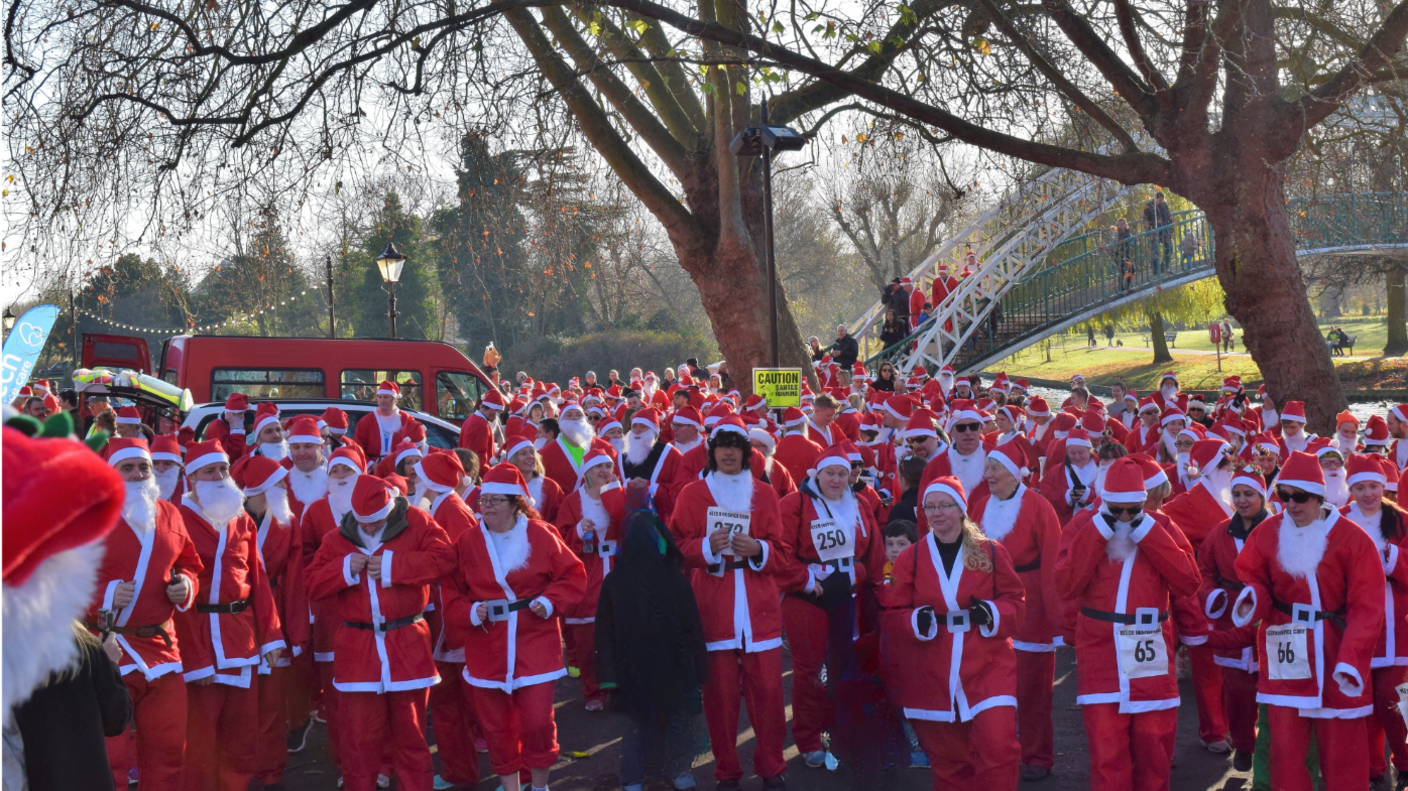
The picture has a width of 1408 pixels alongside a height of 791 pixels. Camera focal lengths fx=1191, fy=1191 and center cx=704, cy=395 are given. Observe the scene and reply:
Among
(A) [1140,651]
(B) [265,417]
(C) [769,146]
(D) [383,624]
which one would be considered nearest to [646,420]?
(C) [769,146]

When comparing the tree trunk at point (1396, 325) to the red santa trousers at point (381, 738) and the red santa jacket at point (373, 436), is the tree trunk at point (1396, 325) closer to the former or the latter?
the red santa jacket at point (373, 436)

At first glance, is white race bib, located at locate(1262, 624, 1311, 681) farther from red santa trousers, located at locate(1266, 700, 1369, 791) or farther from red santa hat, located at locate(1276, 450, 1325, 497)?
red santa hat, located at locate(1276, 450, 1325, 497)

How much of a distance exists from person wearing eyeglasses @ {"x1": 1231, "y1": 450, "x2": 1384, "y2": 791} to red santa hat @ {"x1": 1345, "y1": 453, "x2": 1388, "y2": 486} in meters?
0.99

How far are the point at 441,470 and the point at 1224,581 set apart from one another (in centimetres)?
472

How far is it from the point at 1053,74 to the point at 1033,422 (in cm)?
430

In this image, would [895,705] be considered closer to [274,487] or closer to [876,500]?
[876,500]

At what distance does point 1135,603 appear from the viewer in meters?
5.95

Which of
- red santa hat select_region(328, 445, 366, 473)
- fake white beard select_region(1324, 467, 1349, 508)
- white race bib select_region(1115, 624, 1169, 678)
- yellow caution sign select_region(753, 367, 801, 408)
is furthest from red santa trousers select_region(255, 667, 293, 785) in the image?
fake white beard select_region(1324, 467, 1349, 508)

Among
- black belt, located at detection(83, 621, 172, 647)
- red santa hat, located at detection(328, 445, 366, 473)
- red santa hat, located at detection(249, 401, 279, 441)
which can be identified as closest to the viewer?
black belt, located at detection(83, 621, 172, 647)

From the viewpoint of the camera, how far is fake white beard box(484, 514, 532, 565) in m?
6.44

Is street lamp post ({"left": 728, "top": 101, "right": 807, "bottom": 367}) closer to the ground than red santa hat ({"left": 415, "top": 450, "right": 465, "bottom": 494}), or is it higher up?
higher up

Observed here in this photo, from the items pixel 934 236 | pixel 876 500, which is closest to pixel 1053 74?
pixel 876 500

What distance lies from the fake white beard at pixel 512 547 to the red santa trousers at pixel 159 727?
1675mm

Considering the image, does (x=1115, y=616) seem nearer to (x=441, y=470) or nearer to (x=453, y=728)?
(x=453, y=728)
